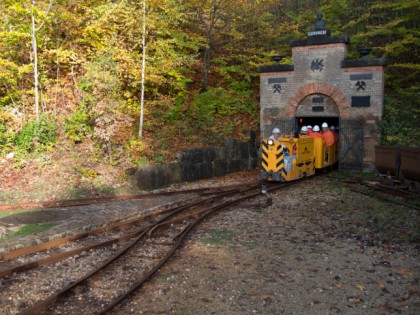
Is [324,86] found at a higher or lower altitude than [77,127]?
higher

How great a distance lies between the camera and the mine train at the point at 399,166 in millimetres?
12305

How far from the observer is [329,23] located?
24.9m

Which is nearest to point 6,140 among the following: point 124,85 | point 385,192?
point 124,85

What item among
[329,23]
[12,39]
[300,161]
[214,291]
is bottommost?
[214,291]

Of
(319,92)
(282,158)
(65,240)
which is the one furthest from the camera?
(319,92)

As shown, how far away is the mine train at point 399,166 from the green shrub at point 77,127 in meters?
11.2

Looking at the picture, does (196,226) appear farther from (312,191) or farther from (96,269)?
(312,191)

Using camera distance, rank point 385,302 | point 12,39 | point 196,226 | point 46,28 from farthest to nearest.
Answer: point 46,28, point 12,39, point 196,226, point 385,302

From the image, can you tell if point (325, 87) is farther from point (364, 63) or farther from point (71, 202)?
point (71, 202)

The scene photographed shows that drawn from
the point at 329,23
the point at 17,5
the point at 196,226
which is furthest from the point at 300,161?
the point at 329,23

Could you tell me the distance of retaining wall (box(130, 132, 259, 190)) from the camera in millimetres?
14782

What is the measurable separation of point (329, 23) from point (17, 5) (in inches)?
697

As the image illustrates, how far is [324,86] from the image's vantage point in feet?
59.9

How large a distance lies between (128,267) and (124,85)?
42.9ft
